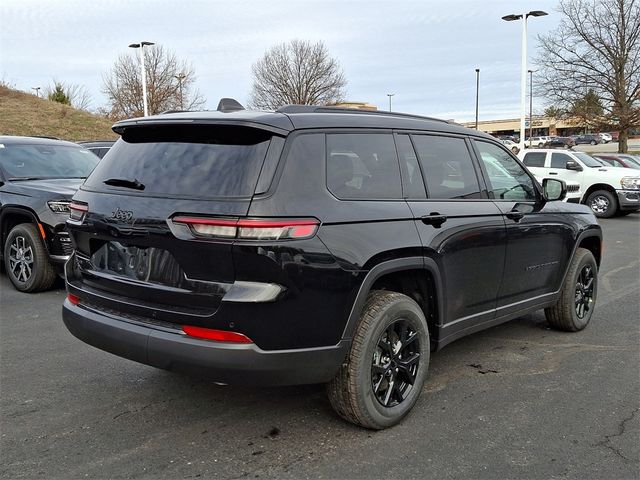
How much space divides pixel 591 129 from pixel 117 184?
33507 mm

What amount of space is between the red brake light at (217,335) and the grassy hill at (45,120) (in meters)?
29.8

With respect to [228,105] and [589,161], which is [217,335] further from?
[589,161]

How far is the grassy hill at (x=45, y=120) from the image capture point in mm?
31558

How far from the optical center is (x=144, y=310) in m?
3.16

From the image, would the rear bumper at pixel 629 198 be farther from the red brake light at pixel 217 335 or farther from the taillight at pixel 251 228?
the red brake light at pixel 217 335

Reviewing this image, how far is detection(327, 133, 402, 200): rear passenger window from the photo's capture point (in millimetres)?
3283

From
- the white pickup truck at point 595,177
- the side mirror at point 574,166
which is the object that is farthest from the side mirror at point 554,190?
the side mirror at point 574,166

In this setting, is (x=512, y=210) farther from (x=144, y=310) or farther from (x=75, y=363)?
(x=75, y=363)

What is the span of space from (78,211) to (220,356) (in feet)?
4.65

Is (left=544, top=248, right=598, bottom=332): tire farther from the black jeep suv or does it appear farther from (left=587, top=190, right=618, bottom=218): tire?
(left=587, top=190, right=618, bottom=218): tire

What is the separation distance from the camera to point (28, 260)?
680 cm

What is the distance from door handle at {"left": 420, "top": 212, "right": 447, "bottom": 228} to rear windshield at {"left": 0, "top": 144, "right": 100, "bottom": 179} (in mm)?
5573

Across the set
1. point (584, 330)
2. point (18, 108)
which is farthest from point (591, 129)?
point (18, 108)

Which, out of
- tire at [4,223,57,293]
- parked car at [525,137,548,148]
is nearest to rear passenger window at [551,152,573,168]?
tire at [4,223,57,293]
